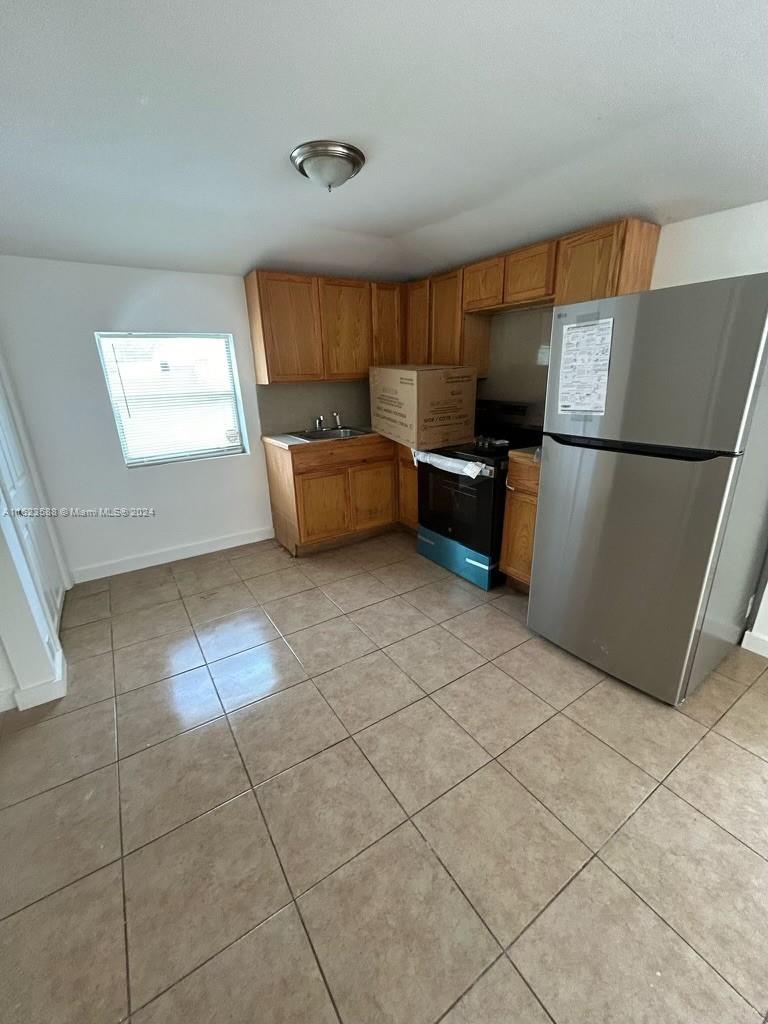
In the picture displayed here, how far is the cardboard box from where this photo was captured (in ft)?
9.32

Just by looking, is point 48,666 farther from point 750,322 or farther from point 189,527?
point 750,322

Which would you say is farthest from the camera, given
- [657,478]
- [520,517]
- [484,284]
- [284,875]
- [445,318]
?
[445,318]

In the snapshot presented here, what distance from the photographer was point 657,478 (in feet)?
5.34

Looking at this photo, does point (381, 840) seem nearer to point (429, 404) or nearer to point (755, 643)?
point (755, 643)

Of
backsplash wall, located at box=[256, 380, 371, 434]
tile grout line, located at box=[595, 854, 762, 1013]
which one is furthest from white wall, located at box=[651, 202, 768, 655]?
backsplash wall, located at box=[256, 380, 371, 434]

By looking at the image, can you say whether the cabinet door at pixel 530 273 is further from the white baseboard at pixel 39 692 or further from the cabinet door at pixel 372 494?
the white baseboard at pixel 39 692

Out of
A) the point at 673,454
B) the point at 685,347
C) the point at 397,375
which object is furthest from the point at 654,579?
the point at 397,375

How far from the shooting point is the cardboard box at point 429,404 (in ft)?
9.32

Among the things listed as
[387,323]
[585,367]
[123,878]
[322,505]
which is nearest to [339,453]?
[322,505]

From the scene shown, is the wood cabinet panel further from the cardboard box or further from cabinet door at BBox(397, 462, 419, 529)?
cabinet door at BBox(397, 462, 419, 529)

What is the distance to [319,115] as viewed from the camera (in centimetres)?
149

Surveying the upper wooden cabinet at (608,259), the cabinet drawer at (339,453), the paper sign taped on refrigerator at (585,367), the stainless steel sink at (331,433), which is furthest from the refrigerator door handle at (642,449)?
the stainless steel sink at (331,433)

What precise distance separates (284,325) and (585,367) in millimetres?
2206

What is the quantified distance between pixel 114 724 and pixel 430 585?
1906 mm
